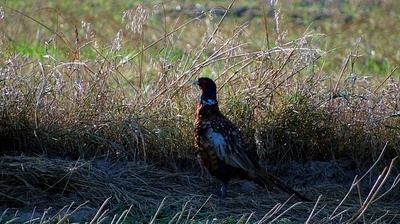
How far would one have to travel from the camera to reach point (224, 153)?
5.78m

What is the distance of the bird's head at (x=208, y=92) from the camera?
5.94 m

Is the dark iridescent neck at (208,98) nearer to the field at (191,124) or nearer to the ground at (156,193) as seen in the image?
the field at (191,124)

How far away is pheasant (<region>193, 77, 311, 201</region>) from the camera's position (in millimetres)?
5727

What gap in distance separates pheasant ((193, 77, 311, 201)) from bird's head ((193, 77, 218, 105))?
9 cm

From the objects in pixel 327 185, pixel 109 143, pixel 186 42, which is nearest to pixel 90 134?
pixel 109 143

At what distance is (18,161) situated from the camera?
5582 millimetres

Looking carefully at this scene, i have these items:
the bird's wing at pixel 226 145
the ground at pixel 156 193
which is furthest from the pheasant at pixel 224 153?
the ground at pixel 156 193

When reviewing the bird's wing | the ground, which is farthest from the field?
the bird's wing

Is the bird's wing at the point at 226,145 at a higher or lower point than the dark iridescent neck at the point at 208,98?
lower

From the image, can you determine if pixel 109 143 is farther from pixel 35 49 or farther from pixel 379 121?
pixel 35 49

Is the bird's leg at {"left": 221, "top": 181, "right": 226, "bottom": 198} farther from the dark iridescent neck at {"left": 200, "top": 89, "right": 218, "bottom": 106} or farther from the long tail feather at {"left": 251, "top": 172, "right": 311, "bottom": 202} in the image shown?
the dark iridescent neck at {"left": 200, "top": 89, "right": 218, "bottom": 106}

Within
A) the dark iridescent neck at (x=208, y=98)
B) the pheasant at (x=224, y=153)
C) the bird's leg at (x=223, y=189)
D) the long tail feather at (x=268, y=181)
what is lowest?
the bird's leg at (x=223, y=189)

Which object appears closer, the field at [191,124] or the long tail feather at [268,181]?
the long tail feather at [268,181]

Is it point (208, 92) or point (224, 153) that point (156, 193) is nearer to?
point (224, 153)
